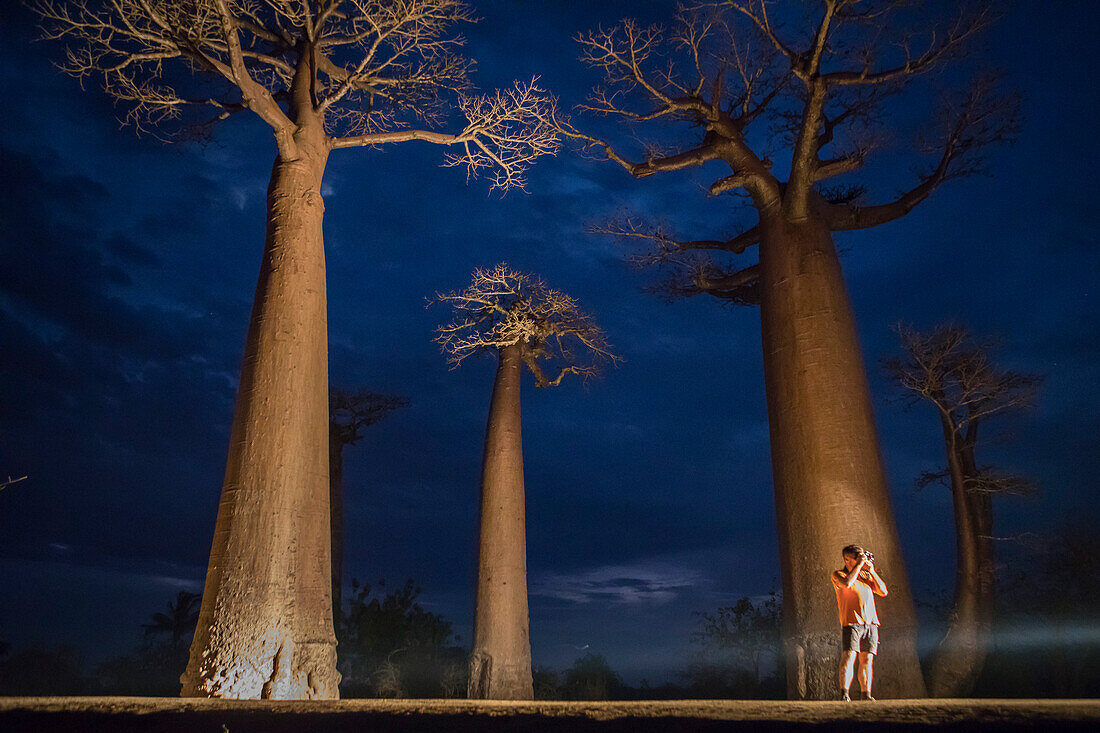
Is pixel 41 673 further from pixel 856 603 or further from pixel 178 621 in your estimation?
pixel 856 603

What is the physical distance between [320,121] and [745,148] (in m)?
4.98

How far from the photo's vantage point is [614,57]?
28.4ft

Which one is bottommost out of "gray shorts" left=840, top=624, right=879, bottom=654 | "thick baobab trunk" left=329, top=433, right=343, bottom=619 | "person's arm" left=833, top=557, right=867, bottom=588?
"gray shorts" left=840, top=624, right=879, bottom=654

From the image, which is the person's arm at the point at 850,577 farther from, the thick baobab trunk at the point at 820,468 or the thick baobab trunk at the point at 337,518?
the thick baobab trunk at the point at 337,518

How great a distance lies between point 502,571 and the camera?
1062 centimetres

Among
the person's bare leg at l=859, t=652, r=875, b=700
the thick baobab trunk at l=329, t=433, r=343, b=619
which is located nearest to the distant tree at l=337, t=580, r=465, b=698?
the thick baobab trunk at l=329, t=433, r=343, b=619

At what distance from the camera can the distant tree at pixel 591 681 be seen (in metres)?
15.8

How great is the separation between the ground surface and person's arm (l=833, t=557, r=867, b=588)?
6.93 ft

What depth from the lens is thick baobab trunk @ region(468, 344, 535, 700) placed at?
397 inches

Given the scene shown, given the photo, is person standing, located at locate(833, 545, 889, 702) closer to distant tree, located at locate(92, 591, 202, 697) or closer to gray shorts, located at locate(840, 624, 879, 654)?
gray shorts, located at locate(840, 624, 879, 654)

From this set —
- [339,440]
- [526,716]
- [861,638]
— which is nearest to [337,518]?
[339,440]

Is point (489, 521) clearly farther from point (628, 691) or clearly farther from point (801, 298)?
point (628, 691)

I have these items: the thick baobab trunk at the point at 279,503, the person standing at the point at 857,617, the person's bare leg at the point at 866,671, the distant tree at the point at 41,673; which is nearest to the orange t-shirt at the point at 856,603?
the person standing at the point at 857,617

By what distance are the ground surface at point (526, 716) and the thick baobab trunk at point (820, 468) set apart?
3849 millimetres
